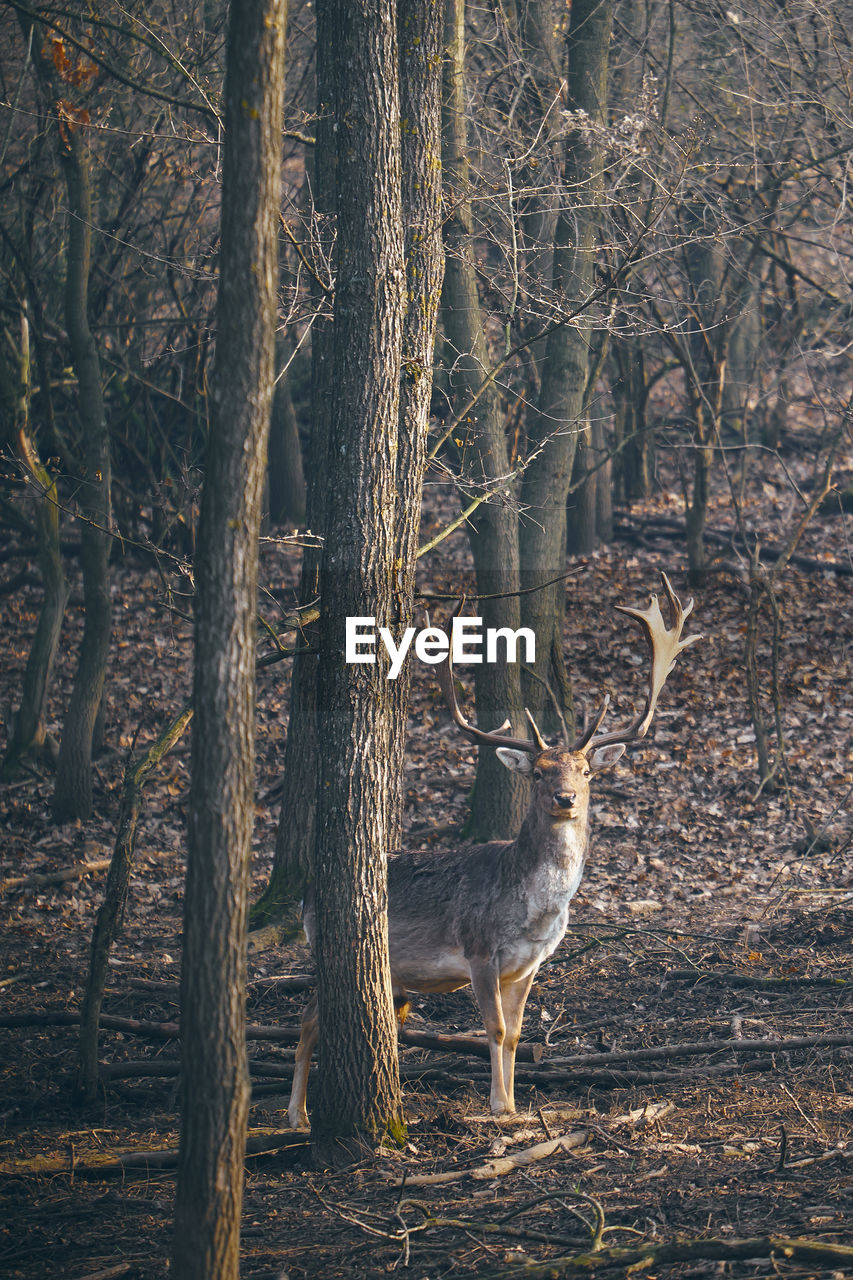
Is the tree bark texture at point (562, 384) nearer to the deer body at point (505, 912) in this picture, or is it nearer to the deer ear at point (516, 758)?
the deer ear at point (516, 758)

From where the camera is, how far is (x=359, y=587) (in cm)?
721

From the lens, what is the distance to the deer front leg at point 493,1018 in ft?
25.0

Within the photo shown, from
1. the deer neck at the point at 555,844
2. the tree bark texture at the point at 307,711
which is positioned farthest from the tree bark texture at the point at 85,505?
the deer neck at the point at 555,844

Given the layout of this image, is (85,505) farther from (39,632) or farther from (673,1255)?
(673,1255)

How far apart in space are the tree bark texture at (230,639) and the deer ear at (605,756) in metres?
3.69

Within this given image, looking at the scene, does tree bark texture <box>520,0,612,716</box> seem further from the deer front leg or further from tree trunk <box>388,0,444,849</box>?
the deer front leg

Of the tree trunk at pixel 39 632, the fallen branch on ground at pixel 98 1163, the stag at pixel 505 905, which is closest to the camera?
the fallen branch on ground at pixel 98 1163

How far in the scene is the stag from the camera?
8.05 m

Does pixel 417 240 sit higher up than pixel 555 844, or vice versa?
pixel 417 240

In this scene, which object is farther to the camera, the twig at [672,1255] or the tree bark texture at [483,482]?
the tree bark texture at [483,482]

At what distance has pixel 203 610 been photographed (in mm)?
5172

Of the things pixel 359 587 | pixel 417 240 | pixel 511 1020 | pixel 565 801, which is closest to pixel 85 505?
pixel 417 240

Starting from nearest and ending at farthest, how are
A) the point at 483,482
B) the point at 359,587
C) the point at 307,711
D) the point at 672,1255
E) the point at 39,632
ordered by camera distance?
1. the point at 672,1255
2. the point at 359,587
3. the point at 307,711
4. the point at 483,482
5. the point at 39,632

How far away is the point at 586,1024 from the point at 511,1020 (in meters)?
0.97
